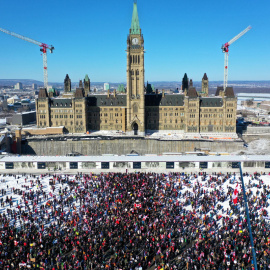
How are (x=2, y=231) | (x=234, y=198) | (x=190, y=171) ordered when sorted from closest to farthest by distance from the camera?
(x=2, y=231)
(x=234, y=198)
(x=190, y=171)

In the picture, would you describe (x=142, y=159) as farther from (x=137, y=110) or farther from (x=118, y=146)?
(x=137, y=110)

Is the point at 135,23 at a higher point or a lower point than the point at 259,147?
higher

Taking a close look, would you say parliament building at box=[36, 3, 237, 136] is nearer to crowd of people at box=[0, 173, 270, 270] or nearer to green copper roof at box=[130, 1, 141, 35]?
green copper roof at box=[130, 1, 141, 35]

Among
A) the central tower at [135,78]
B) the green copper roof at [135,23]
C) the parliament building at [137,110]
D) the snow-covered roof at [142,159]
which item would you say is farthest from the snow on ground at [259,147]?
the green copper roof at [135,23]

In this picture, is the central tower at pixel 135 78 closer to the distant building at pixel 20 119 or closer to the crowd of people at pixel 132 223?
the distant building at pixel 20 119

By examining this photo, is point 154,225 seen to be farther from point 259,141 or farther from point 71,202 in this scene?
point 259,141

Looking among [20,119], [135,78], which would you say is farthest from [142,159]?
[20,119]

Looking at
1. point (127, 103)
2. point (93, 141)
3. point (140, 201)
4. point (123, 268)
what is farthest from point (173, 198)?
point (127, 103)
